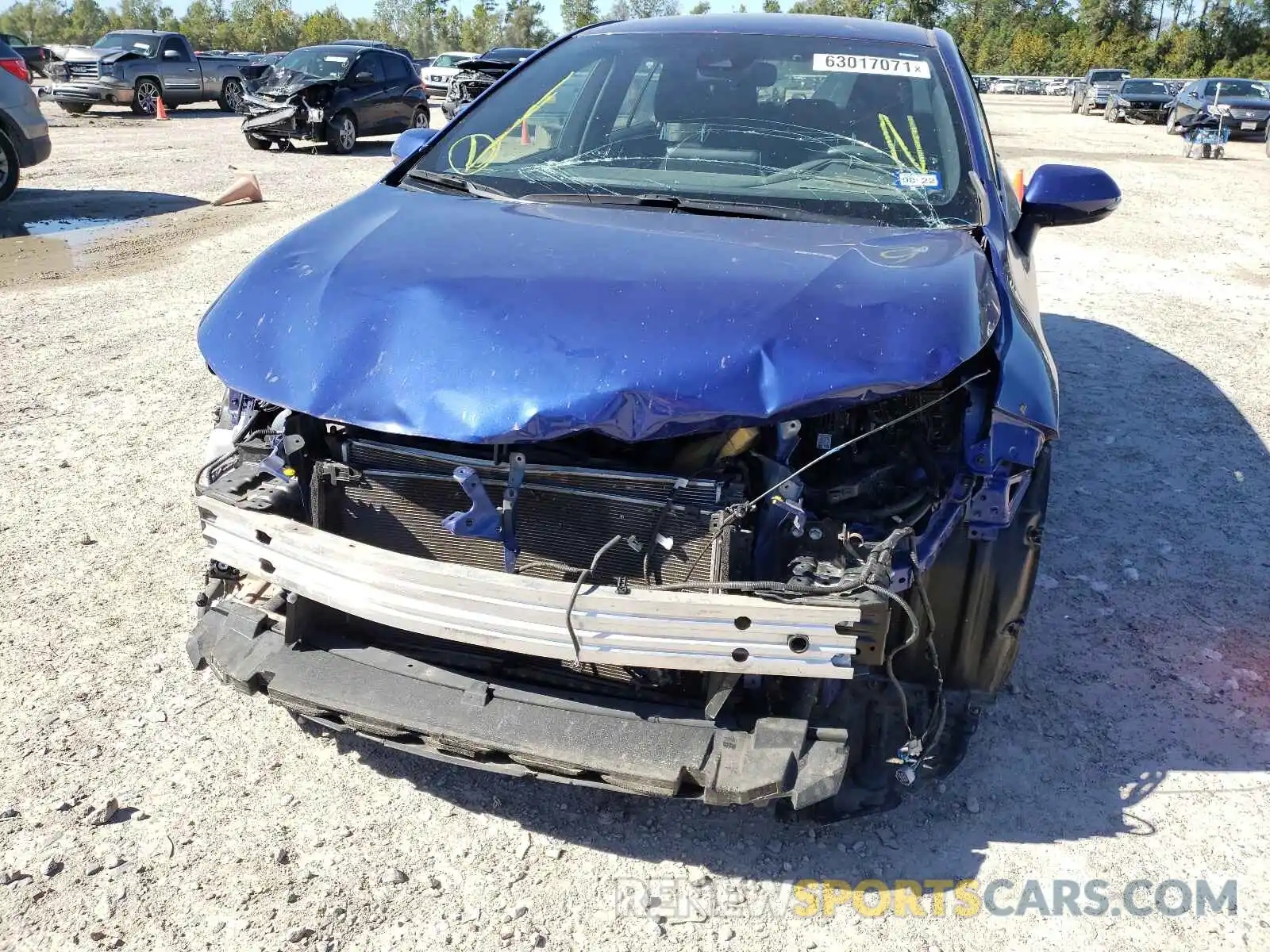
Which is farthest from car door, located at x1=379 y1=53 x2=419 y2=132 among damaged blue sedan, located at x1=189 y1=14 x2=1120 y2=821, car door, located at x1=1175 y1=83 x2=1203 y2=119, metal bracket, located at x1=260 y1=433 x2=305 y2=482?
car door, located at x1=1175 y1=83 x2=1203 y2=119

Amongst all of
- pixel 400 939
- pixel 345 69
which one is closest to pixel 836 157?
pixel 400 939

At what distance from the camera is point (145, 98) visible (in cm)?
2214

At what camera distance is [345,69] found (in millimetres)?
16219

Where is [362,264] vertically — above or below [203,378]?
above

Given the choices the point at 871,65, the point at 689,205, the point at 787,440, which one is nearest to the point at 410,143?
the point at 689,205

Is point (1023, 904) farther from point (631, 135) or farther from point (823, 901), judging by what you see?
point (631, 135)

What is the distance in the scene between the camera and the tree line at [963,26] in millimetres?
52344

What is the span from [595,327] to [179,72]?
24.3 metres

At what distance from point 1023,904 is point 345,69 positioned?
16.7m

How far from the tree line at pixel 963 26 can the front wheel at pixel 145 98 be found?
34.2 m

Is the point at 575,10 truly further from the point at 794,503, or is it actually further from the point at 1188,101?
the point at 794,503

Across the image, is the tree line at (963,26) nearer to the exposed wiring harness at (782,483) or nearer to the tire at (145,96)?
the tire at (145,96)

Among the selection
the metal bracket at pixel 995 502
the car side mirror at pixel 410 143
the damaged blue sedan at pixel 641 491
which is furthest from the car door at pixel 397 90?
the metal bracket at pixel 995 502

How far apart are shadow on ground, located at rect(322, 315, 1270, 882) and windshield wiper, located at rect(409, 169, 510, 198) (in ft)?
5.76
